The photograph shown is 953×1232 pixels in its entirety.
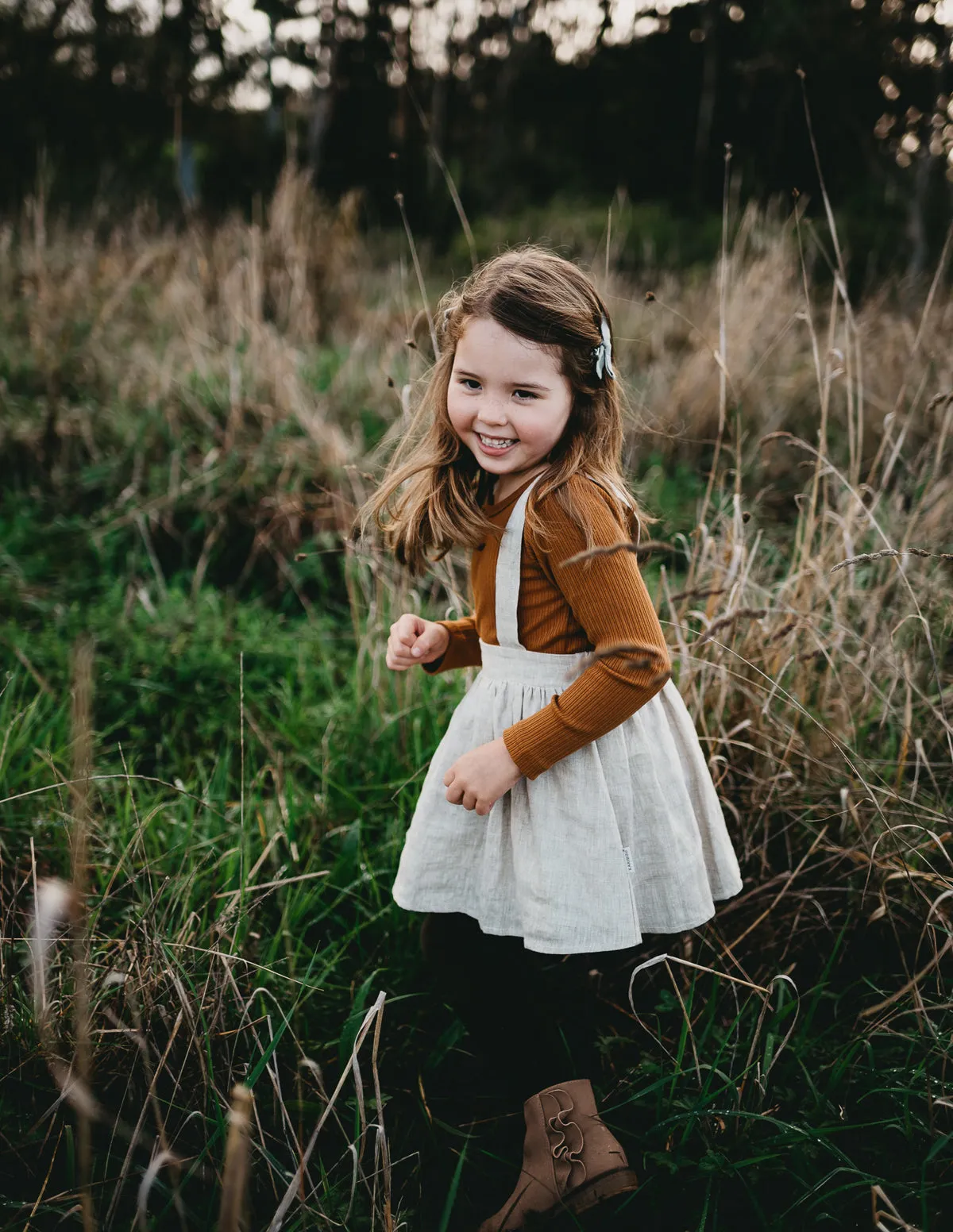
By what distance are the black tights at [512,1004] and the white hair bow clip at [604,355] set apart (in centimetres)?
96

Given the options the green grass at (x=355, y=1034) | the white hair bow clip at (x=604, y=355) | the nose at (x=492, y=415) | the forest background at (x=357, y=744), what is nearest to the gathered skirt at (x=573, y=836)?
the forest background at (x=357, y=744)

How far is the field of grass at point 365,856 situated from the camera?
128cm

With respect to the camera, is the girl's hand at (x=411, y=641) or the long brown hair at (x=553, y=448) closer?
the long brown hair at (x=553, y=448)

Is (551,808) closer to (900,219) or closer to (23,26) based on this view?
(900,219)

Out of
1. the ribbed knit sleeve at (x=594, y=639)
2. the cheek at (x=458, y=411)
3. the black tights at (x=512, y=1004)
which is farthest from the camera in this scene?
the black tights at (x=512, y=1004)

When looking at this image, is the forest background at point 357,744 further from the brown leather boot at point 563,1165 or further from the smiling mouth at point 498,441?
the smiling mouth at point 498,441

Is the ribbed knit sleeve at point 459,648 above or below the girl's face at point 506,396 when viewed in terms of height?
below

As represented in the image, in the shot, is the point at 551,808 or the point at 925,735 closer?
the point at 551,808

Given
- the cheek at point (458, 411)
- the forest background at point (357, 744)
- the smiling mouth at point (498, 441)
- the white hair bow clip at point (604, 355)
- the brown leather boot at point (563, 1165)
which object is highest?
the white hair bow clip at point (604, 355)

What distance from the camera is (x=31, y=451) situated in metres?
3.61

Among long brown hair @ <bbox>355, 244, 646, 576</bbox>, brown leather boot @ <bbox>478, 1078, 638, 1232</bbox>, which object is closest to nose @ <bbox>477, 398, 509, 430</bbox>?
long brown hair @ <bbox>355, 244, 646, 576</bbox>

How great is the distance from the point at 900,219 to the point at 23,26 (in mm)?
13007

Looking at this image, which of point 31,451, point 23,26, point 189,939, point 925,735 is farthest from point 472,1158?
point 23,26

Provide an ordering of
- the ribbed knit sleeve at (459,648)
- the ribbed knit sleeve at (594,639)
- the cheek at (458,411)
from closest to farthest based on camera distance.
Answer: the ribbed knit sleeve at (594,639), the cheek at (458,411), the ribbed knit sleeve at (459,648)
